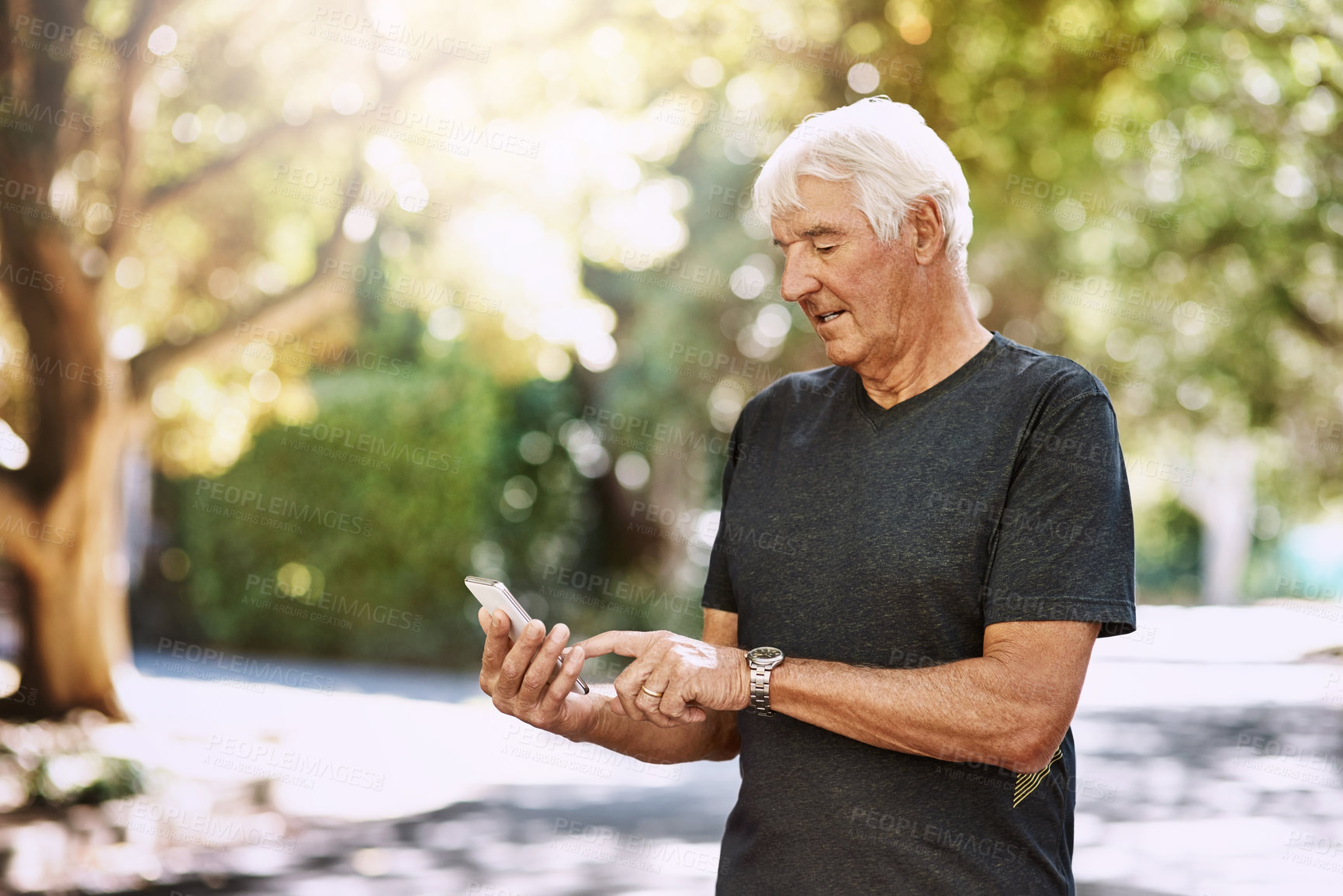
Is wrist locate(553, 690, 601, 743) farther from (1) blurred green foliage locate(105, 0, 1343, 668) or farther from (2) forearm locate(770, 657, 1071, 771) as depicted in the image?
(1) blurred green foliage locate(105, 0, 1343, 668)

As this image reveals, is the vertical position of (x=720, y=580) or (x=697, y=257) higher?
(x=697, y=257)

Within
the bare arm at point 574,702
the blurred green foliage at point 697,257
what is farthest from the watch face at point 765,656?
the blurred green foliage at point 697,257

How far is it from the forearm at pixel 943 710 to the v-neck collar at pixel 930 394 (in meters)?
0.46

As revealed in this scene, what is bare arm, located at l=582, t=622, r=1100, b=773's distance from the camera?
1.69 meters

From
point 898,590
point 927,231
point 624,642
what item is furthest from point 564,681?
point 927,231

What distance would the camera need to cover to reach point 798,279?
1.98 meters

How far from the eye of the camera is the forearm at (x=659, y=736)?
7.11ft

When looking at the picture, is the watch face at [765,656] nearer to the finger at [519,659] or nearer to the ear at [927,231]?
the finger at [519,659]

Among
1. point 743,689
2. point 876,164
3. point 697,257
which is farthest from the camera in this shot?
point 697,257

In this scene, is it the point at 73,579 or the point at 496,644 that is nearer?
the point at 496,644

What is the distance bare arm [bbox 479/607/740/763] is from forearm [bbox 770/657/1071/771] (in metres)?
0.25

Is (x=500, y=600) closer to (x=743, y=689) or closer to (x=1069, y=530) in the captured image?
(x=743, y=689)

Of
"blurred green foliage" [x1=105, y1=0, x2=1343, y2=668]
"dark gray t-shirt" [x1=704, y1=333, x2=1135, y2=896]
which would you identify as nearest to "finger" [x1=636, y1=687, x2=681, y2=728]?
"dark gray t-shirt" [x1=704, y1=333, x2=1135, y2=896]

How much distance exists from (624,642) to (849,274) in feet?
2.31
